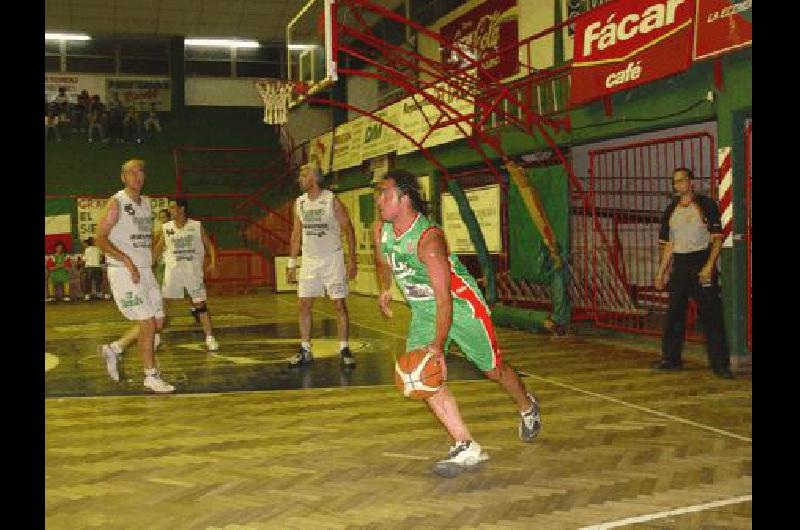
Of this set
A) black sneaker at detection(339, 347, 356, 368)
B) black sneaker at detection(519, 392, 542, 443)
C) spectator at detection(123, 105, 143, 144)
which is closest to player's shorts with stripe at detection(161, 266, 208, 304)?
black sneaker at detection(339, 347, 356, 368)

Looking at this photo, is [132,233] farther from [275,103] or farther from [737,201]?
[275,103]

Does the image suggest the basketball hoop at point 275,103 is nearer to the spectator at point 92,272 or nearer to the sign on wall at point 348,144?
the sign on wall at point 348,144

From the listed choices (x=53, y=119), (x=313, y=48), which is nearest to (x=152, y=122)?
(x=53, y=119)

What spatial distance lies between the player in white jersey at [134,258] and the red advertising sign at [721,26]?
18.8 feet

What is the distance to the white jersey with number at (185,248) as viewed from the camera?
35.7 ft

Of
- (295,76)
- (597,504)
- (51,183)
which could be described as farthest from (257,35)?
(597,504)

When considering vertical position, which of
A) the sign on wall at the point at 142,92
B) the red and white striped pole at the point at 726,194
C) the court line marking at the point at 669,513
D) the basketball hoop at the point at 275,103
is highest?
the sign on wall at the point at 142,92

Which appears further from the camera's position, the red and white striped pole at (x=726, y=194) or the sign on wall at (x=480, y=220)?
the sign on wall at (x=480, y=220)

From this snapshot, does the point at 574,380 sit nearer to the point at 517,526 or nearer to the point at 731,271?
the point at 731,271

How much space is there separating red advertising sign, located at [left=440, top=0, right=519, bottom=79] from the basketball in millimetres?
10622

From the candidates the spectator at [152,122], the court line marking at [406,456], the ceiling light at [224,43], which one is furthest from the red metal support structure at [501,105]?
the ceiling light at [224,43]

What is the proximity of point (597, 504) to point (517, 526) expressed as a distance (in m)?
0.54

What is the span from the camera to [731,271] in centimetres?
870

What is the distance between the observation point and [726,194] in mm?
8758
